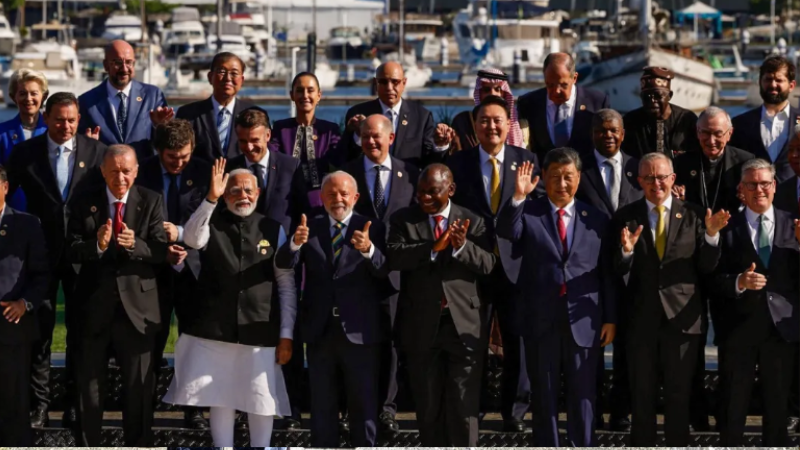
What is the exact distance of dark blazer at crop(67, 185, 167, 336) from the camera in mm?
9664

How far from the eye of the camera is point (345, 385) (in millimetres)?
9836

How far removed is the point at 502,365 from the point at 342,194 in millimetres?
1949

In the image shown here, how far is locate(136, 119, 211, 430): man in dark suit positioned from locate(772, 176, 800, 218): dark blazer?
3.71 metres

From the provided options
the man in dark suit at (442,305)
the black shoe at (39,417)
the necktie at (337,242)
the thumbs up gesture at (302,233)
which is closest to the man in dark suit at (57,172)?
the black shoe at (39,417)

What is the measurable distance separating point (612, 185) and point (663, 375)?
4.31 ft

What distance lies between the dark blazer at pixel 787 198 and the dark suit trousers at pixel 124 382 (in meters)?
4.14

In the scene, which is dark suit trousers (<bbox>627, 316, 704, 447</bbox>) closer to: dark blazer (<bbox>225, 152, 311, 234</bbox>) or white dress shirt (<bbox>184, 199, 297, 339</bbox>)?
white dress shirt (<bbox>184, 199, 297, 339</bbox>)

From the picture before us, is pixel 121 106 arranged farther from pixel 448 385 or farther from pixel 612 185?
pixel 612 185

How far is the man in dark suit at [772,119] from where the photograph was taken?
35.4ft

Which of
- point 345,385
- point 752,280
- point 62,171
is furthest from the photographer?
point 62,171

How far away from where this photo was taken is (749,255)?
384 inches

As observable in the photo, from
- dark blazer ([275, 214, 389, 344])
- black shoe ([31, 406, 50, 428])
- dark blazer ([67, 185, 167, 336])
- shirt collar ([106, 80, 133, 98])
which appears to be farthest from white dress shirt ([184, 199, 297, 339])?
black shoe ([31, 406, 50, 428])

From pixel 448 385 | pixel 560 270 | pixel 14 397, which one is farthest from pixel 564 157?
pixel 14 397

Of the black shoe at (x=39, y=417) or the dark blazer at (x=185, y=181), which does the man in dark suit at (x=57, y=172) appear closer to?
the dark blazer at (x=185, y=181)
